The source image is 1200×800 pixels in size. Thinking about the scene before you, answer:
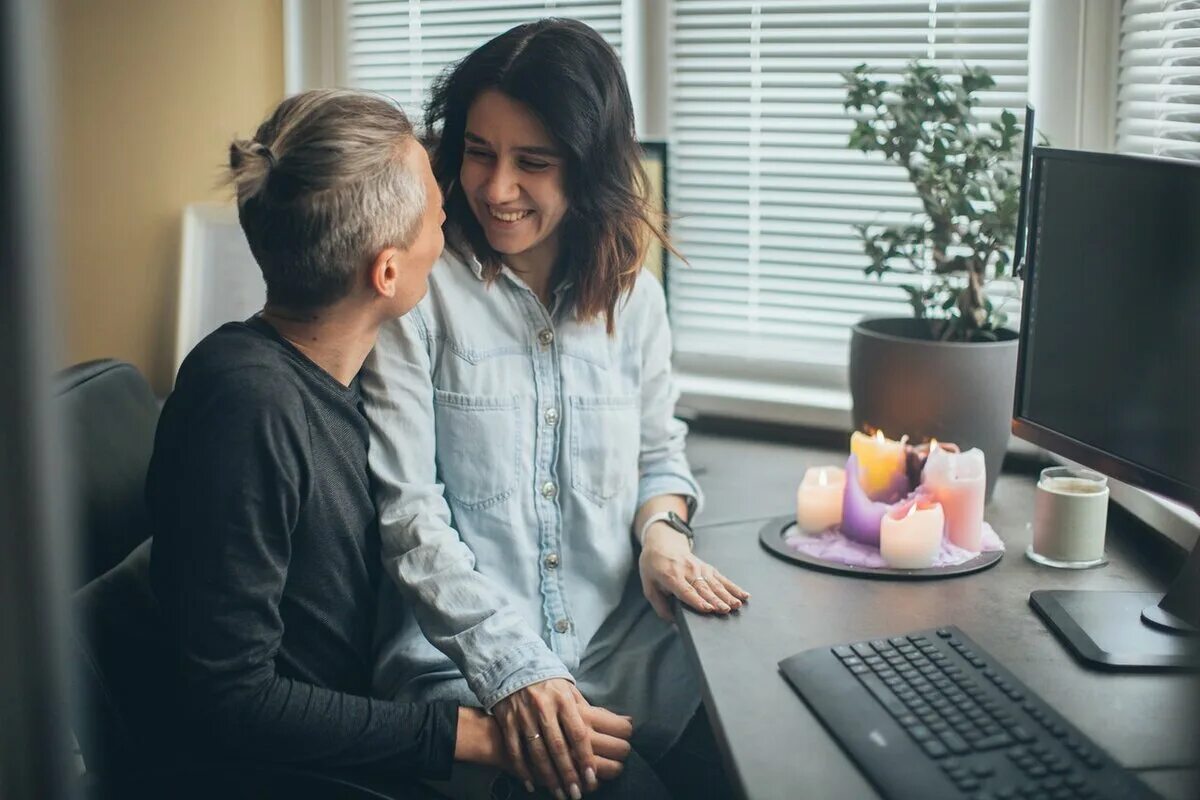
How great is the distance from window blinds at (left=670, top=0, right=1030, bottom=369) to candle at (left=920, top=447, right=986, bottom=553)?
1.99ft

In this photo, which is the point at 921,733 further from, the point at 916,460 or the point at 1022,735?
the point at 916,460

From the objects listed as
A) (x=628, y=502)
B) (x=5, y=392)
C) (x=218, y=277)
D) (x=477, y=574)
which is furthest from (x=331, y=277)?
(x=218, y=277)

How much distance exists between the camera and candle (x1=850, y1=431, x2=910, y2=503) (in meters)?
1.71

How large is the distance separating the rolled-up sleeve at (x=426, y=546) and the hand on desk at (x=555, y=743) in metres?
0.02

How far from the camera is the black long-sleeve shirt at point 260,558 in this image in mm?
1246

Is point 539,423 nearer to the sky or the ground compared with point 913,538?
nearer to the sky

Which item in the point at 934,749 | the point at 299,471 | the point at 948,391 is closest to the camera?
the point at 934,749

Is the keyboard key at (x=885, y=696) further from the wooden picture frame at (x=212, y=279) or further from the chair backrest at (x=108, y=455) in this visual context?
the wooden picture frame at (x=212, y=279)

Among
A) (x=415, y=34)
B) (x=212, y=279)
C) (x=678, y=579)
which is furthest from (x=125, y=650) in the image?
(x=415, y=34)

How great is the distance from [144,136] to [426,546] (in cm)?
165

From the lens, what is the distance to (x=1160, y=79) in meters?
1.88

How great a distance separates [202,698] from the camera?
4.11ft

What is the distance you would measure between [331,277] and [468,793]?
0.58 meters

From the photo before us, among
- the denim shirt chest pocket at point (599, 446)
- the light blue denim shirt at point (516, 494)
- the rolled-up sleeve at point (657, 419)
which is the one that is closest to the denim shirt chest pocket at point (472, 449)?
the light blue denim shirt at point (516, 494)
